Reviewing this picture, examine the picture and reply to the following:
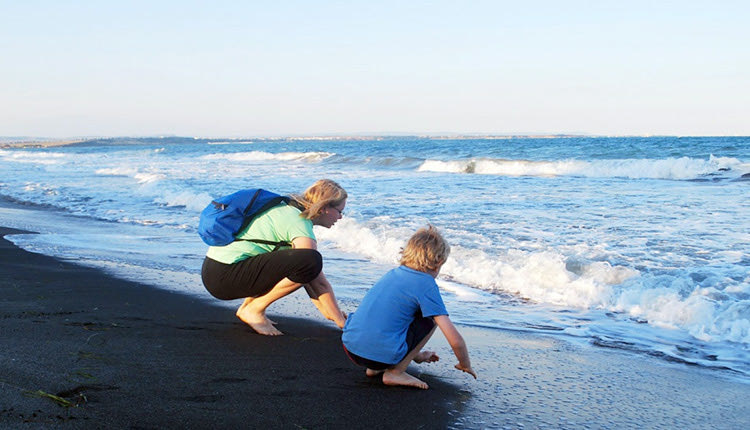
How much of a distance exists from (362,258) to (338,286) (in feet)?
6.61

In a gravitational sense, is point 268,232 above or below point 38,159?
above

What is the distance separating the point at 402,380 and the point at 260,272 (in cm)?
133

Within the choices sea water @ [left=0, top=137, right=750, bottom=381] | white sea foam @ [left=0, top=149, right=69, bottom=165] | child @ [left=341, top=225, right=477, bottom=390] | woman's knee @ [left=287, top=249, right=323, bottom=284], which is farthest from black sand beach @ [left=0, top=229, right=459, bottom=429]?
white sea foam @ [left=0, top=149, right=69, bottom=165]

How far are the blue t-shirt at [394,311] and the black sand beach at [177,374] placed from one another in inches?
8.1

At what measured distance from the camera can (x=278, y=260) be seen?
4.24 m

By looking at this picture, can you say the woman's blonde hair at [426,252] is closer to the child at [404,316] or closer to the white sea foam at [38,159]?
the child at [404,316]

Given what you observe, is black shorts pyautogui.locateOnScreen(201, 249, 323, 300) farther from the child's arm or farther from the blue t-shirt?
the child's arm

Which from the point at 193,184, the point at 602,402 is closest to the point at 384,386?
the point at 602,402

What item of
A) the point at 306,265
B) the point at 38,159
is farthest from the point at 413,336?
the point at 38,159

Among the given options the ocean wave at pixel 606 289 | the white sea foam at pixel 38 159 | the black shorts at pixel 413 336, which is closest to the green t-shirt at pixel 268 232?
the black shorts at pixel 413 336

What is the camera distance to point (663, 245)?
27.4 feet

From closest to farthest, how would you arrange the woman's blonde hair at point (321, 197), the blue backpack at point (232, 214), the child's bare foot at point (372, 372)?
the child's bare foot at point (372, 372) < the woman's blonde hair at point (321, 197) < the blue backpack at point (232, 214)

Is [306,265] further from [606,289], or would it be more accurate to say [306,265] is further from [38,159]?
[38,159]

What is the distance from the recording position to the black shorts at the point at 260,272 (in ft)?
13.8
